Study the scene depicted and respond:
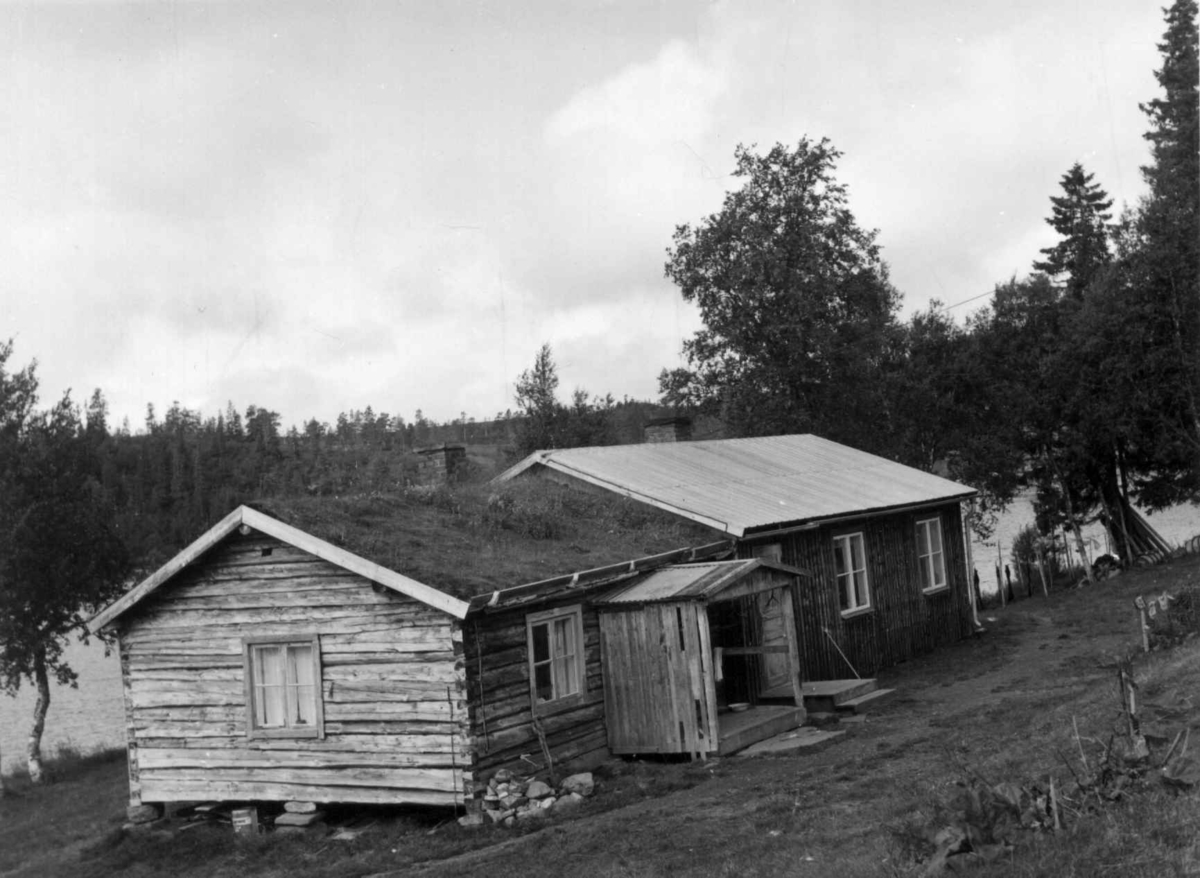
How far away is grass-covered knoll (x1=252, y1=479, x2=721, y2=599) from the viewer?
48.2 feet

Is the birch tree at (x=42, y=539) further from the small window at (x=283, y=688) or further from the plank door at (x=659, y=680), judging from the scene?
the plank door at (x=659, y=680)

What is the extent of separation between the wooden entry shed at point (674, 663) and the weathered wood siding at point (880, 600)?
9.60 feet

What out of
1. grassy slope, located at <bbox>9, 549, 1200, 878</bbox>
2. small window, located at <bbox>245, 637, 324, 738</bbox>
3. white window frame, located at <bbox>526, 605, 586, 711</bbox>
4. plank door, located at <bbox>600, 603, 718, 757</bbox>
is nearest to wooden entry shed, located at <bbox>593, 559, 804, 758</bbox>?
plank door, located at <bbox>600, 603, 718, 757</bbox>

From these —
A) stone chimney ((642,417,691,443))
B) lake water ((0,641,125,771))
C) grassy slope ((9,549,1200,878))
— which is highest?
stone chimney ((642,417,691,443))

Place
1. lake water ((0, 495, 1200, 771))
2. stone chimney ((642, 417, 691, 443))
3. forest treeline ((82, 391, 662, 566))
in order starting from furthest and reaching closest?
forest treeline ((82, 391, 662, 566)) < lake water ((0, 495, 1200, 771)) < stone chimney ((642, 417, 691, 443))

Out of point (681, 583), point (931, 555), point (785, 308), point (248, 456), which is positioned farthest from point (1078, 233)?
point (248, 456)

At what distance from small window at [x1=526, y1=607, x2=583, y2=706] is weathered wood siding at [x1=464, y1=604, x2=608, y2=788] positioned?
0.09m

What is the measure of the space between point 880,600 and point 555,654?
9.88 meters

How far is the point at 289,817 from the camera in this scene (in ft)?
48.7

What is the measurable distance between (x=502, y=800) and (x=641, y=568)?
14.7 feet

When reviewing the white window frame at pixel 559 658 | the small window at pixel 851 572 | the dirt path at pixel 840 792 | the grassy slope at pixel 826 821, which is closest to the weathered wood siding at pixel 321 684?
the grassy slope at pixel 826 821

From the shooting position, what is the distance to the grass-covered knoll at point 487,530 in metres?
14.7

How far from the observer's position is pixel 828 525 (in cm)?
2183

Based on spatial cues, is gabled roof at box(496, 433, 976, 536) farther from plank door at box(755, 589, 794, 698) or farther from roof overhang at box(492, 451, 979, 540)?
plank door at box(755, 589, 794, 698)
